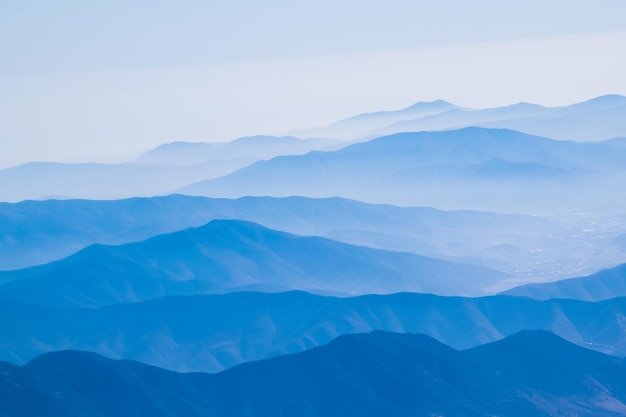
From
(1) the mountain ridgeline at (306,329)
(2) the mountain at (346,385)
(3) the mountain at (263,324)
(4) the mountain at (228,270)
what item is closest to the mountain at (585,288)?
(1) the mountain ridgeline at (306,329)

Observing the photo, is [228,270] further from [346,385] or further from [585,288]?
[346,385]

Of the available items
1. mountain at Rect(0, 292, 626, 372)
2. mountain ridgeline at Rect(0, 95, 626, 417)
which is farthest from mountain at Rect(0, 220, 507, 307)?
mountain at Rect(0, 292, 626, 372)

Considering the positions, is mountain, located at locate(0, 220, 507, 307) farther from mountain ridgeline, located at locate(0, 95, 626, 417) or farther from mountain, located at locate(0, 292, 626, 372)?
mountain, located at locate(0, 292, 626, 372)

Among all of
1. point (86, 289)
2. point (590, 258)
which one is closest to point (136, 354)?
point (86, 289)

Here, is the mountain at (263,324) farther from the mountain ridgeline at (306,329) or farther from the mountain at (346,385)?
the mountain at (346,385)

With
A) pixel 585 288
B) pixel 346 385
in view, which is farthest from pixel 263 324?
pixel 585 288

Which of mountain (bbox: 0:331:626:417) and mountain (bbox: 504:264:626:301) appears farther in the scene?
mountain (bbox: 504:264:626:301)

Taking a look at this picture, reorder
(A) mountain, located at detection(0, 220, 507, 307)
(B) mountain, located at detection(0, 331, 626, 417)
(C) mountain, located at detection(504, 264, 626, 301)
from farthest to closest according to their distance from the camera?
(A) mountain, located at detection(0, 220, 507, 307), (C) mountain, located at detection(504, 264, 626, 301), (B) mountain, located at detection(0, 331, 626, 417)

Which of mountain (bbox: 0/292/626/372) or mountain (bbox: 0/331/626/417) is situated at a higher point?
mountain (bbox: 0/331/626/417)

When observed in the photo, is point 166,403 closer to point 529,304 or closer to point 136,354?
point 136,354
